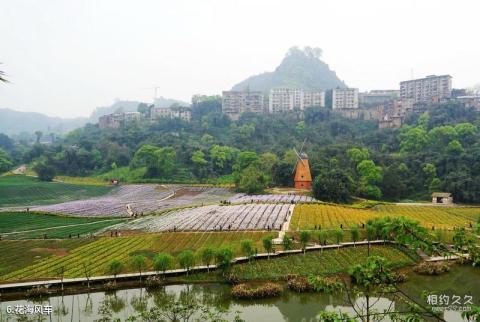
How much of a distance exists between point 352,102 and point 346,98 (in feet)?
7.23

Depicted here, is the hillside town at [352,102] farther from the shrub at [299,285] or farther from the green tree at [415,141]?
the shrub at [299,285]

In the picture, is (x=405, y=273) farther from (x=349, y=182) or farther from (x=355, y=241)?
(x=349, y=182)

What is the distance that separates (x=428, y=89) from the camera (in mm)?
117625

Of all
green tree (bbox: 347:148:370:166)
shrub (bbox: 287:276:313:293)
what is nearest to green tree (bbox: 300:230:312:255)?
shrub (bbox: 287:276:313:293)

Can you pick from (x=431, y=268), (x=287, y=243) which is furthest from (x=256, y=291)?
(x=431, y=268)

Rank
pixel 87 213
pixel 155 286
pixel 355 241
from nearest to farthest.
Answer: pixel 155 286 → pixel 355 241 → pixel 87 213

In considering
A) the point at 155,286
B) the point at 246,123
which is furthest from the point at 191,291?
the point at 246,123

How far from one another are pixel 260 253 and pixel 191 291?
7252 mm

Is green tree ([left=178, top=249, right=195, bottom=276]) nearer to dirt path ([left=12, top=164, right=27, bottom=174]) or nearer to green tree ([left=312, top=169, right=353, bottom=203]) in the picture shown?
green tree ([left=312, top=169, right=353, bottom=203])

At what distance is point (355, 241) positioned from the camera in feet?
110

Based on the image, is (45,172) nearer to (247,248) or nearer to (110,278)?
(110,278)

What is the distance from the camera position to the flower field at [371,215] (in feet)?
130

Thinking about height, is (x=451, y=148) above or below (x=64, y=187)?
above

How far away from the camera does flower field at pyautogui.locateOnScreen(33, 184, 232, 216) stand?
168 ft
